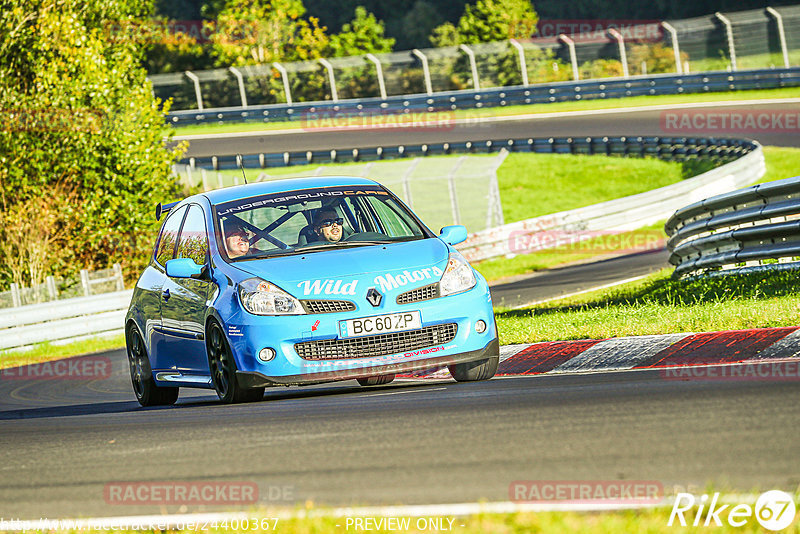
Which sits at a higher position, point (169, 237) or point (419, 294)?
point (169, 237)

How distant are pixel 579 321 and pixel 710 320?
1.88 meters

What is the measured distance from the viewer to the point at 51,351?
18.2 m

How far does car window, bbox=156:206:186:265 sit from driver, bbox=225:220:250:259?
1.03 meters

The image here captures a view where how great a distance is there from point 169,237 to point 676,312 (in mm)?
4294

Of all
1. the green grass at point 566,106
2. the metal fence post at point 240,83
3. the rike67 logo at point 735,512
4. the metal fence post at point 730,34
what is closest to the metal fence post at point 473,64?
the green grass at point 566,106

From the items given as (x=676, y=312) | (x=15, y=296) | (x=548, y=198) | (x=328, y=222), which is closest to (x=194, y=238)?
(x=328, y=222)

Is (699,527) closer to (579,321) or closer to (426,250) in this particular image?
(426,250)

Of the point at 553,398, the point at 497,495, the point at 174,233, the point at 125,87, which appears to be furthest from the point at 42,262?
the point at 497,495

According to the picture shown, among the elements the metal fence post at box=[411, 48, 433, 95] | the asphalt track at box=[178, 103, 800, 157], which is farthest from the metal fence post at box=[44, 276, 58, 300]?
the metal fence post at box=[411, 48, 433, 95]

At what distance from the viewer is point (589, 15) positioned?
3172 inches

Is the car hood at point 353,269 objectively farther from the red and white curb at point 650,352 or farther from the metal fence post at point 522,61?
the metal fence post at point 522,61

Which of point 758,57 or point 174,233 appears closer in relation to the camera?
point 174,233

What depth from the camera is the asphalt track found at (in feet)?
120

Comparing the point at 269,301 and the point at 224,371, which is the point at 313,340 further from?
the point at 224,371
